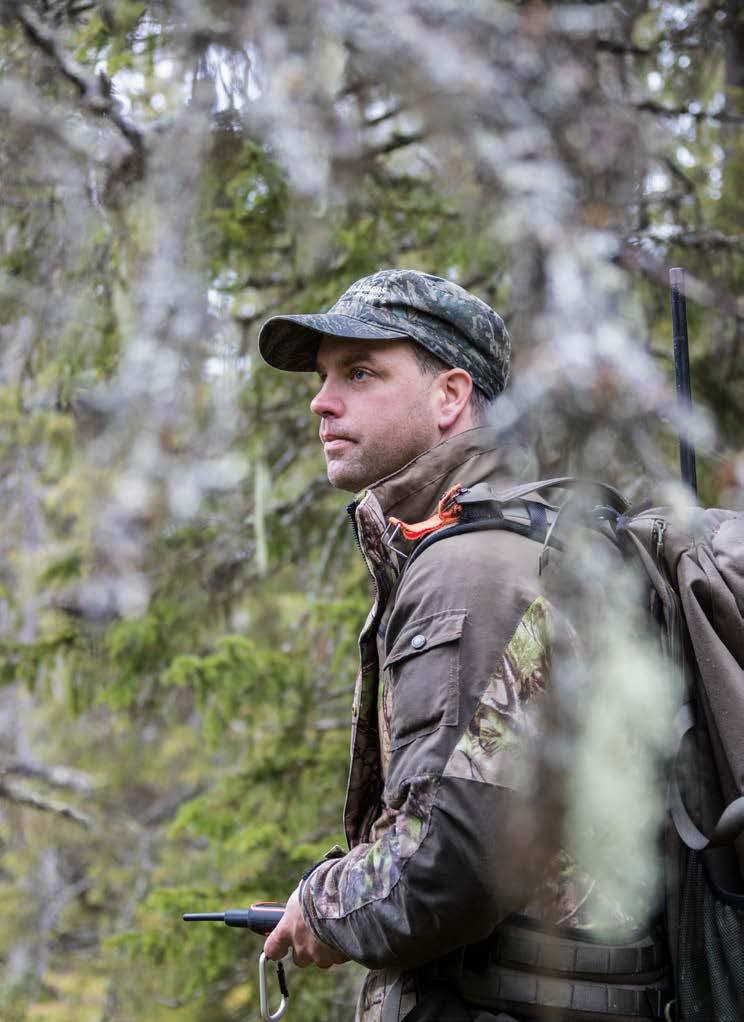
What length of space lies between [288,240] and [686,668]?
4.19m

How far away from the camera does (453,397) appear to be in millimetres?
2580

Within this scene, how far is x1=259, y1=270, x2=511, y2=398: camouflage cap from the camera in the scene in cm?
255

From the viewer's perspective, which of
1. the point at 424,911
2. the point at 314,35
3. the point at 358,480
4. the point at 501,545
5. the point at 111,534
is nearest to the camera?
the point at 424,911

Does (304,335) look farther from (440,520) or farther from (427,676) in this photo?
(427,676)

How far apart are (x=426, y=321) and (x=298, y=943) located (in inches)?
55.1

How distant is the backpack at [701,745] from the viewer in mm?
1808

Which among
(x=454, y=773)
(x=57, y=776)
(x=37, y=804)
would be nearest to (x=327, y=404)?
(x=454, y=773)

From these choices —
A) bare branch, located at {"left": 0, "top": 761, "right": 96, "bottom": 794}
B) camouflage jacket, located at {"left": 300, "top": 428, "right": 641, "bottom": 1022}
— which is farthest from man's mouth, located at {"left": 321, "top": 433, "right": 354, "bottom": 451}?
bare branch, located at {"left": 0, "top": 761, "right": 96, "bottom": 794}

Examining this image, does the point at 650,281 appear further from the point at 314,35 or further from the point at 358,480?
the point at 358,480

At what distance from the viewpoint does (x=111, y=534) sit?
854 cm

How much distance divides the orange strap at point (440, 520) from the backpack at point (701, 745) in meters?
0.26

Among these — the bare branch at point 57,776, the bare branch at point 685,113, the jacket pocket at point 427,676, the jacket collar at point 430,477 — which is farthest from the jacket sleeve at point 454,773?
the bare branch at point 57,776

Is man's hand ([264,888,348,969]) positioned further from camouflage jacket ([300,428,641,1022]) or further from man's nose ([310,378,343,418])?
man's nose ([310,378,343,418])

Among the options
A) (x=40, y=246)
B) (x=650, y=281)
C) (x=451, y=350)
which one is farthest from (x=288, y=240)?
(x=451, y=350)
